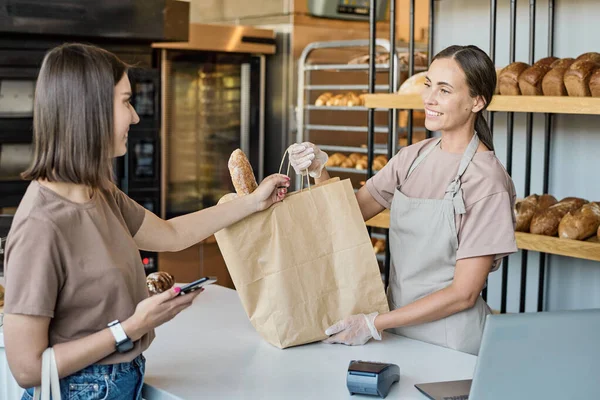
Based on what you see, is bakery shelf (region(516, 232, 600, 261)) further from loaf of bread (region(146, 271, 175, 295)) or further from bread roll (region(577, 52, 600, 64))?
loaf of bread (region(146, 271, 175, 295))

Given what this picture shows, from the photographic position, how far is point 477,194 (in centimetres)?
180

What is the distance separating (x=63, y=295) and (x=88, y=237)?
10 cm

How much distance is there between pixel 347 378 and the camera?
1.45 meters

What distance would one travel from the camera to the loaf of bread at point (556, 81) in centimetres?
251

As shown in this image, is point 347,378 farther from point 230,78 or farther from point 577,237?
point 230,78

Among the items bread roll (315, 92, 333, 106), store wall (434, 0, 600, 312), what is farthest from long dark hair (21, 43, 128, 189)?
bread roll (315, 92, 333, 106)

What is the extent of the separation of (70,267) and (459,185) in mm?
948

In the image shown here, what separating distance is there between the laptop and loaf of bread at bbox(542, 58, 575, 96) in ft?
4.86

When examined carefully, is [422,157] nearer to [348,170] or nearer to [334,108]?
[348,170]

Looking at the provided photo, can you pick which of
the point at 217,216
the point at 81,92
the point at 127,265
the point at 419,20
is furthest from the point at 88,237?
the point at 419,20

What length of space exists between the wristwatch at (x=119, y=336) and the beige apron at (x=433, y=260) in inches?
32.0

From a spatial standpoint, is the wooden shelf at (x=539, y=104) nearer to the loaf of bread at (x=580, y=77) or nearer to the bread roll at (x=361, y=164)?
the loaf of bread at (x=580, y=77)

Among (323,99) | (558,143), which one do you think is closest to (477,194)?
(558,143)

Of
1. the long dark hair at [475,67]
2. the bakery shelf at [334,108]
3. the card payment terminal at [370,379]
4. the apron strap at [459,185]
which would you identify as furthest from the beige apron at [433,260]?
the bakery shelf at [334,108]
